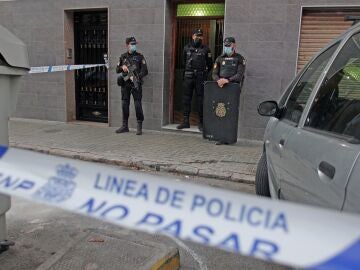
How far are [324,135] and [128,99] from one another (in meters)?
6.68

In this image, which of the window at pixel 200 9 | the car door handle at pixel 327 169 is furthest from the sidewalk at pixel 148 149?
the car door handle at pixel 327 169

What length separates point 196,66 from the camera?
8.05 m

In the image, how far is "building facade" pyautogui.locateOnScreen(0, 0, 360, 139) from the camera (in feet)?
24.7

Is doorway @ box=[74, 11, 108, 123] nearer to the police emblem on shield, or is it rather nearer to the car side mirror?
the car side mirror

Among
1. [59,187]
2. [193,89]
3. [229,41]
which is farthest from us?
[193,89]

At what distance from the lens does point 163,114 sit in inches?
340

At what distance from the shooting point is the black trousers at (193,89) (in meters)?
8.15

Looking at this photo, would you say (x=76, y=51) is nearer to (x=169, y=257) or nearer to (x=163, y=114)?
(x=163, y=114)

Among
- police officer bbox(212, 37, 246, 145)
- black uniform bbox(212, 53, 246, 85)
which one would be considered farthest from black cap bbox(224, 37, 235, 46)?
black uniform bbox(212, 53, 246, 85)

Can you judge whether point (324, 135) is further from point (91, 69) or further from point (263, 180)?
point (91, 69)

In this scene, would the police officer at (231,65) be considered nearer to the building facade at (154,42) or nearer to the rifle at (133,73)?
the building facade at (154,42)

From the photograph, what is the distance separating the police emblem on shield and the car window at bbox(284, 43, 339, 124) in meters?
1.57

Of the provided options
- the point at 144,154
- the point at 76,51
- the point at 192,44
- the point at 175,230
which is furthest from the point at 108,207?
the point at 76,51

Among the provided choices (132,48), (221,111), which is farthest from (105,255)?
(132,48)
